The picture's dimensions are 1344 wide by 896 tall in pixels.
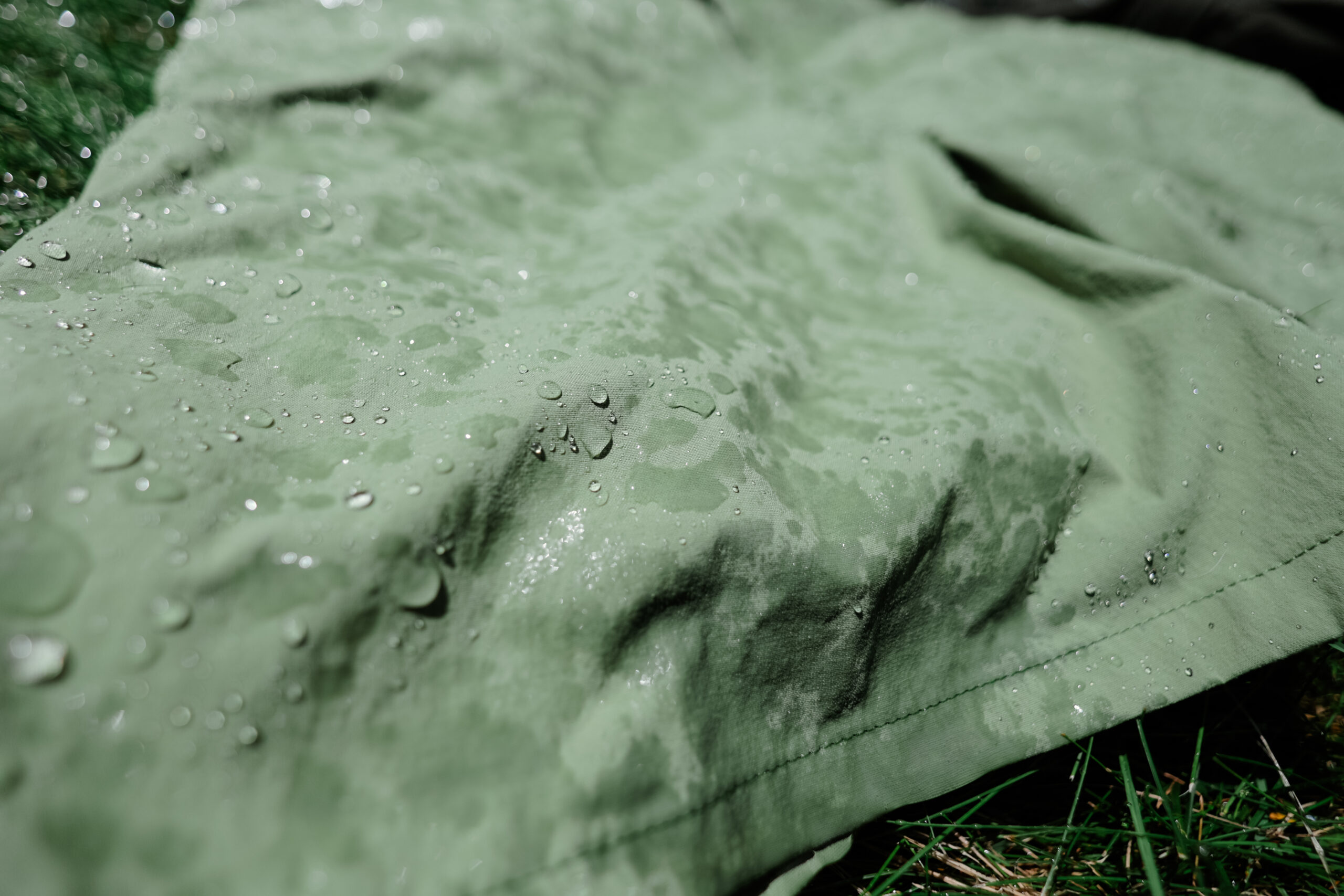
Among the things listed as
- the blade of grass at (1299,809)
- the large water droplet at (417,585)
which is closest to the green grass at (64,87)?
the large water droplet at (417,585)

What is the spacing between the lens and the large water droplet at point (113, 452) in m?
0.70

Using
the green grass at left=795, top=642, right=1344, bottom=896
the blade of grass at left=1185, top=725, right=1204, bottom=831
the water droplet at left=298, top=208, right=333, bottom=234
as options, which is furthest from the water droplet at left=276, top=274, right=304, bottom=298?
the blade of grass at left=1185, top=725, right=1204, bottom=831

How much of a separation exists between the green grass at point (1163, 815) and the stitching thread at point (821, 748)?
0.45 feet

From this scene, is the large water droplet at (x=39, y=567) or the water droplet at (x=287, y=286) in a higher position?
the water droplet at (x=287, y=286)

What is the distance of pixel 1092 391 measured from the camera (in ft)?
3.94

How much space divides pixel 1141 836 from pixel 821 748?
1.45 feet

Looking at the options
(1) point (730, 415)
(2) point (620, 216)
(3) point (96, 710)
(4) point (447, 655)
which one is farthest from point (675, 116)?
(3) point (96, 710)

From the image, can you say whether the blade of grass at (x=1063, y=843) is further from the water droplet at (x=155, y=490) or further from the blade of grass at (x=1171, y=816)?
the water droplet at (x=155, y=490)

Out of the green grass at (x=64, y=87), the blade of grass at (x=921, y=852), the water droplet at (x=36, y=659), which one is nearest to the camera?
the water droplet at (x=36, y=659)

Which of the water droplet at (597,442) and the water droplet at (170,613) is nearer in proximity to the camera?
the water droplet at (170,613)

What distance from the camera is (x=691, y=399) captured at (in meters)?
0.97

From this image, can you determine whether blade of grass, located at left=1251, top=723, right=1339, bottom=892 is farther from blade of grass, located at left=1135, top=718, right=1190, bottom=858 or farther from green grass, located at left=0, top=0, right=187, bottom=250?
green grass, located at left=0, top=0, right=187, bottom=250

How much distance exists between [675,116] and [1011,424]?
3.97 ft

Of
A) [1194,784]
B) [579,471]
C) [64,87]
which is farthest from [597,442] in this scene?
[64,87]
